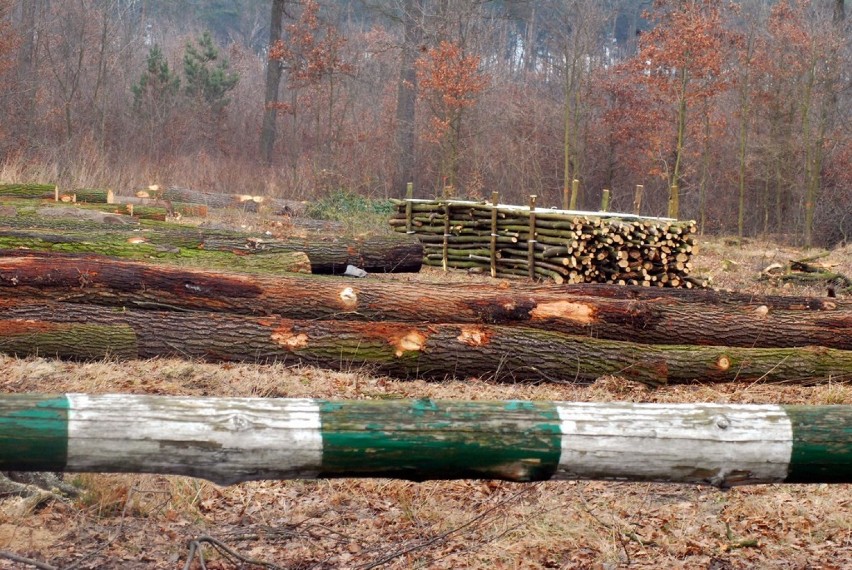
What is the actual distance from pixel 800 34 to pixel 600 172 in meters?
8.92

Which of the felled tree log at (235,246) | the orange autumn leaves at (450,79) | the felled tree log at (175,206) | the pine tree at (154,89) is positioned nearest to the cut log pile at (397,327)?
the felled tree log at (235,246)

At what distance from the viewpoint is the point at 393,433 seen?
353 cm

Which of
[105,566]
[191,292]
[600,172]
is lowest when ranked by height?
[105,566]

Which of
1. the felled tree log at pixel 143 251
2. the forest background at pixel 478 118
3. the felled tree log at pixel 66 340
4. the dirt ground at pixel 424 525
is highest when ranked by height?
the forest background at pixel 478 118

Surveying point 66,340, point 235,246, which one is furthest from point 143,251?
point 66,340

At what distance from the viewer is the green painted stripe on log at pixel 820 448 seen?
362 centimetres

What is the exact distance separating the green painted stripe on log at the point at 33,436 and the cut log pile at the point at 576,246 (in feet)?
39.2

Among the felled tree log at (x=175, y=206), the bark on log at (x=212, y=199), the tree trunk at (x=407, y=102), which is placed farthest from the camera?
the tree trunk at (x=407, y=102)

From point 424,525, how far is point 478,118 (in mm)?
29009

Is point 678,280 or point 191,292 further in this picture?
point 678,280

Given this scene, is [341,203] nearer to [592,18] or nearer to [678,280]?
[592,18]

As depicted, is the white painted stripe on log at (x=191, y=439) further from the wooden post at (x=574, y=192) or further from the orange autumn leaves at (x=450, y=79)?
the orange autumn leaves at (x=450, y=79)

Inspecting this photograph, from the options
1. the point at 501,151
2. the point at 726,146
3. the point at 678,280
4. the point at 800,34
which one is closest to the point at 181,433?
the point at 678,280

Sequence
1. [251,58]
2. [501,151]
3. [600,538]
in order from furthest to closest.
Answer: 1. [251,58]
2. [501,151]
3. [600,538]
